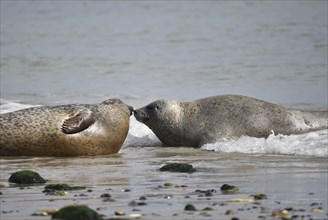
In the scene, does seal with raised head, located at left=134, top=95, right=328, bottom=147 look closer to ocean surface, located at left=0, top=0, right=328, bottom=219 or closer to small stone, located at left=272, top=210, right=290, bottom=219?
ocean surface, located at left=0, top=0, right=328, bottom=219

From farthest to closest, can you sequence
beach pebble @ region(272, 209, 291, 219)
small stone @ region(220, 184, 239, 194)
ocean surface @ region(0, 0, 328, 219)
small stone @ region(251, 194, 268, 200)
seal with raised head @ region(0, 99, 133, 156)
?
seal with raised head @ region(0, 99, 133, 156)
ocean surface @ region(0, 0, 328, 219)
small stone @ region(220, 184, 239, 194)
small stone @ region(251, 194, 268, 200)
beach pebble @ region(272, 209, 291, 219)

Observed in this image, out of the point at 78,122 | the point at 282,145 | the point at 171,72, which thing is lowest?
the point at 171,72

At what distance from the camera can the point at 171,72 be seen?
67.8 feet

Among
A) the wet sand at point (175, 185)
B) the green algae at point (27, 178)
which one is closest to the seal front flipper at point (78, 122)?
the wet sand at point (175, 185)

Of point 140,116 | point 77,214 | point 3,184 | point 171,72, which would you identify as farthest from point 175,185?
point 171,72

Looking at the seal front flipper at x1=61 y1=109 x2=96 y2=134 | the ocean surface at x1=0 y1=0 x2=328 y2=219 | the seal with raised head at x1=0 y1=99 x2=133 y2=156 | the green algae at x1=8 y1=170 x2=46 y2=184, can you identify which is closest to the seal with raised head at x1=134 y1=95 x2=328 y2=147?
the ocean surface at x1=0 y1=0 x2=328 y2=219

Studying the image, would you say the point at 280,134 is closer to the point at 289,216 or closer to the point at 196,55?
the point at 289,216

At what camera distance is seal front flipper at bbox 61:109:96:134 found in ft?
35.7

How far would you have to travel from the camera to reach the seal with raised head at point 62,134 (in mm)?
10859

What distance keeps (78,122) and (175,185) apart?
318 cm

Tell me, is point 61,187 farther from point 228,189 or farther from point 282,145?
point 282,145

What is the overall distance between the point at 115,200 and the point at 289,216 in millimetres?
1465

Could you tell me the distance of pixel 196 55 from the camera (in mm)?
23719

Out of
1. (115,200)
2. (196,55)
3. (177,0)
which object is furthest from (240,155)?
(177,0)
